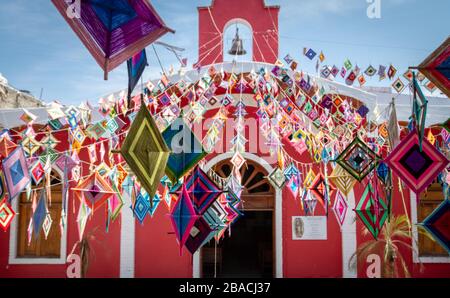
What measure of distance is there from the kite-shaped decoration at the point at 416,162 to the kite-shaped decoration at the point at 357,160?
122 cm

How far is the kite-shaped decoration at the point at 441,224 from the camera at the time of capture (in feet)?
16.7

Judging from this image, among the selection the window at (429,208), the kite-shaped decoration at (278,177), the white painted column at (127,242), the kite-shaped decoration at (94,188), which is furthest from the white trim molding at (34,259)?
the window at (429,208)

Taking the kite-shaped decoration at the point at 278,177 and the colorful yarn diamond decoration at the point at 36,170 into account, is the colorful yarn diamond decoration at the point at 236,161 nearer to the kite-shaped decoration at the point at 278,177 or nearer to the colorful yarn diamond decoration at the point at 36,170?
the kite-shaped decoration at the point at 278,177

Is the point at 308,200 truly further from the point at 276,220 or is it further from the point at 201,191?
the point at 201,191

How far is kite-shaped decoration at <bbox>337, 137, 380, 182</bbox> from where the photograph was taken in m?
6.34

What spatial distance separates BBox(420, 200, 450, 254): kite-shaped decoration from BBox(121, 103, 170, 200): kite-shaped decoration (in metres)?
3.19

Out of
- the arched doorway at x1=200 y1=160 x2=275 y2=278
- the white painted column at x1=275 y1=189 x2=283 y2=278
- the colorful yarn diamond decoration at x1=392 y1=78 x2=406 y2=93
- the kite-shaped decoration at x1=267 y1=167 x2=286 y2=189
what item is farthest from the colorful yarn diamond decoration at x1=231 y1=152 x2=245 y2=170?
the colorful yarn diamond decoration at x1=392 y1=78 x2=406 y2=93

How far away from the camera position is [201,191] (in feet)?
17.8

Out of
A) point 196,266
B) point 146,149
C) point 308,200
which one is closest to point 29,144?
point 146,149

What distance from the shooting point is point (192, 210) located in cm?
504

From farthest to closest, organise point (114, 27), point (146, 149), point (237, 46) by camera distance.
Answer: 1. point (237, 46)
2. point (146, 149)
3. point (114, 27)

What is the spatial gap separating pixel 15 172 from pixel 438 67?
564cm

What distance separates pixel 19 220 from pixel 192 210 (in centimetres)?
722
